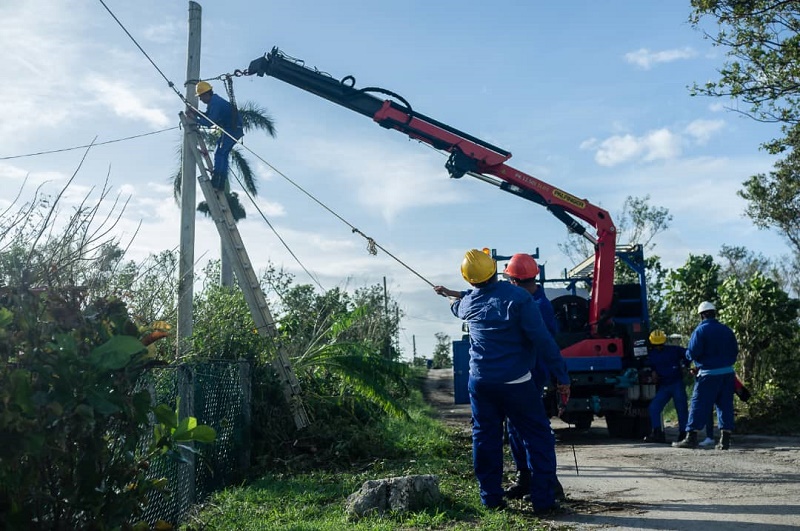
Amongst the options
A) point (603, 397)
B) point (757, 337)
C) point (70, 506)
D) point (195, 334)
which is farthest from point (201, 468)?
point (757, 337)

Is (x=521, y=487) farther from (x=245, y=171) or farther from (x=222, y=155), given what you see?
(x=245, y=171)

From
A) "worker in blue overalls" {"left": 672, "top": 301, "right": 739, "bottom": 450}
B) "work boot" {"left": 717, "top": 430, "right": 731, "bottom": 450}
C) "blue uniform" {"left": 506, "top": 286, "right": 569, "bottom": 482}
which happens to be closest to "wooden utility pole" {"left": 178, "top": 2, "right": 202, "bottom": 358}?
"blue uniform" {"left": 506, "top": 286, "right": 569, "bottom": 482}

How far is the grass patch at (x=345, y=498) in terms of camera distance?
19.4ft

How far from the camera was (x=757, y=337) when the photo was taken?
598 inches

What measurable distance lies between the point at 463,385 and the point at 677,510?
768cm

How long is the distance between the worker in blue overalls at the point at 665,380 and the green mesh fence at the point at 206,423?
616cm

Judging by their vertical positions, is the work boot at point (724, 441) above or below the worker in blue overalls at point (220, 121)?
below

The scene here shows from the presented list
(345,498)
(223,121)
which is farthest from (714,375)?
(223,121)

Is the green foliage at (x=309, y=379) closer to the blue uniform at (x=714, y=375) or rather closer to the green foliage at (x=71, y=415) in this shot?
the blue uniform at (x=714, y=375)

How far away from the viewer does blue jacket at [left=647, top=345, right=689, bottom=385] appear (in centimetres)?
1225

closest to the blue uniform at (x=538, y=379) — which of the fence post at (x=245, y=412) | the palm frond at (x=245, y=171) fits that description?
the fence post at (x=245, y=412)

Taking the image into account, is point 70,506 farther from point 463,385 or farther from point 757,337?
point 757,337

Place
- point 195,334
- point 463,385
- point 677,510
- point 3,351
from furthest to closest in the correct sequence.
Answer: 1. point 463,385
2. point 195,334
3. point 677,510
4. point 3,351

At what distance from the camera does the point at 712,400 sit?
1102 cm
